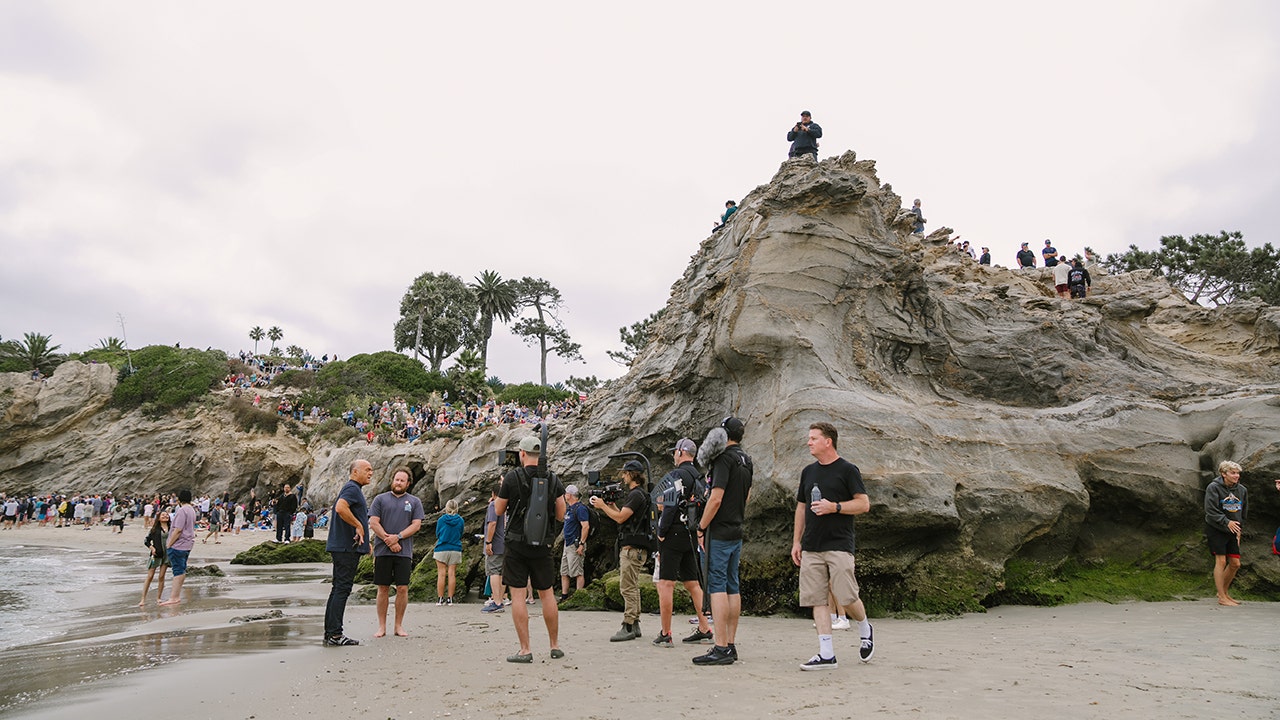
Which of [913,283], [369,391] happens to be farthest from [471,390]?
[913,283]

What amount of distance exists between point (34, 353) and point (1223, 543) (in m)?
68.5

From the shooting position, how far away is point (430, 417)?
40.7m

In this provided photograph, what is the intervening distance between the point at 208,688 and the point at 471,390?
45853 millimetres

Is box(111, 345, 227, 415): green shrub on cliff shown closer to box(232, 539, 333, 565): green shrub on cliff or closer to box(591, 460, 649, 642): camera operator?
box(232, 539, 333, 565): green shrub on cliff

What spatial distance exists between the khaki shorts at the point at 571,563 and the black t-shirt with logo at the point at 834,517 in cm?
645

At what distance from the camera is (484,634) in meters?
7.62

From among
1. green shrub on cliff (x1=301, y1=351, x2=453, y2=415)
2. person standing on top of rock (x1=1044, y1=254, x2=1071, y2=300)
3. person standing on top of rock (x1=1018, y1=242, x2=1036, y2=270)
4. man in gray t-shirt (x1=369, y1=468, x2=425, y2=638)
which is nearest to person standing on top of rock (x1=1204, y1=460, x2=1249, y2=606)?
man in gray t-shirt (x1=369, y1=468, x2=425, y2=638)

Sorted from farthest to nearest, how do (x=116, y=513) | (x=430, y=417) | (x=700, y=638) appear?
(x=430, y=417)
(x=116, y=513)
(x=700, y=638)

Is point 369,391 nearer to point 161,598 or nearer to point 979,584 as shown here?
point 161,598

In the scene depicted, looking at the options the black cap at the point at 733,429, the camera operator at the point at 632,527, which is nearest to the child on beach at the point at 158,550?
the camera operator at the point at 632,527

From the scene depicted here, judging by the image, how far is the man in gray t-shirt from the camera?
24.5ft

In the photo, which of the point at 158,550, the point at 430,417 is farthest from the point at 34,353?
the point at 158,550

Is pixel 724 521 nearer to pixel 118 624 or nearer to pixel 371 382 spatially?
pixel 118 624

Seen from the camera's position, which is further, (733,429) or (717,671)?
(733,429)
